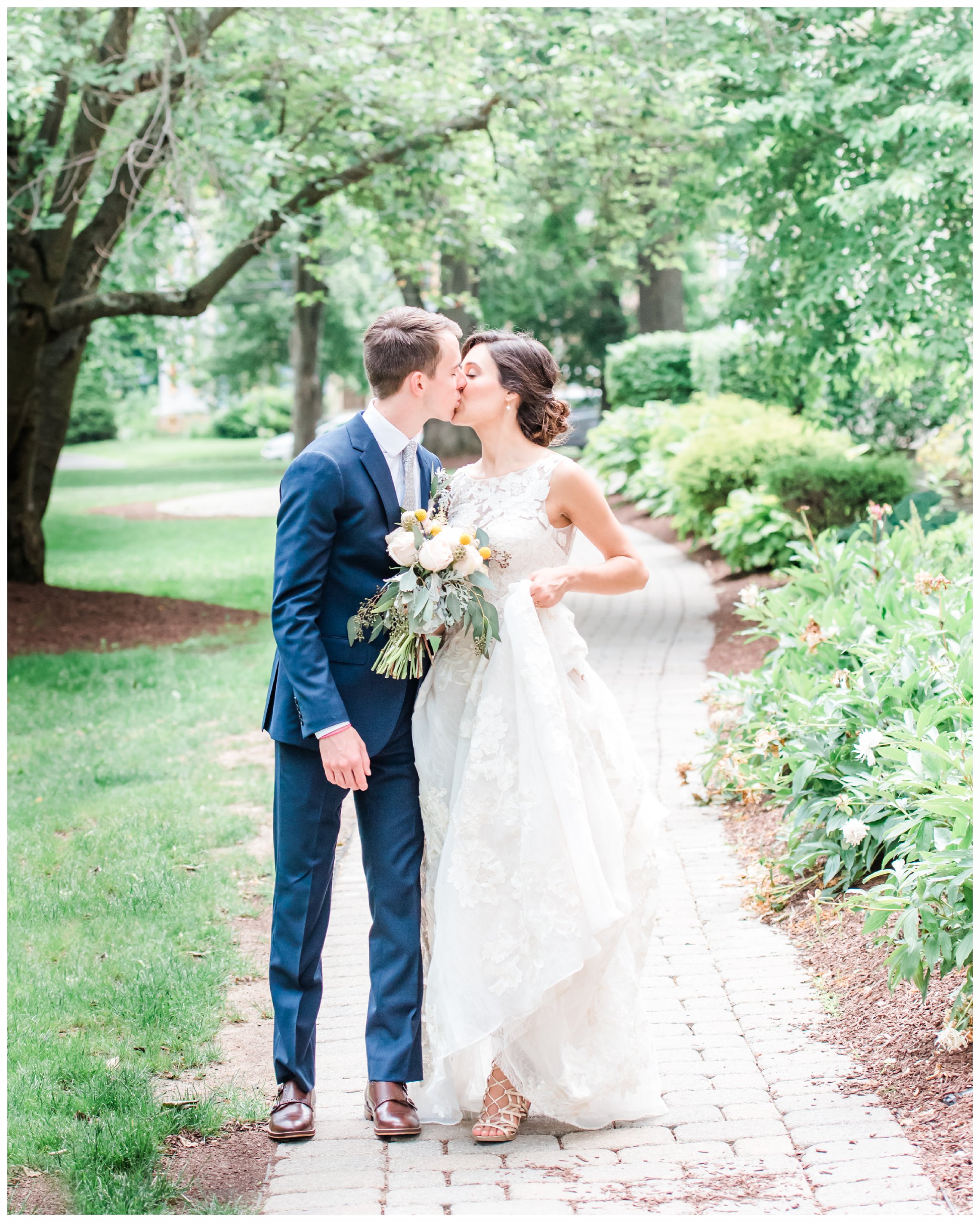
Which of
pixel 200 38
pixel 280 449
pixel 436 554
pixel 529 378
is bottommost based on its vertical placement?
pixel 280 449

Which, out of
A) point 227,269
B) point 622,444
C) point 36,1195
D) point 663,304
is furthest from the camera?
point 663,304

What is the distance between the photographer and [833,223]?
10297mm

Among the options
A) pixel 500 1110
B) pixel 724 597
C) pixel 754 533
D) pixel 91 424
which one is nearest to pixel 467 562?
pixel 500 1110

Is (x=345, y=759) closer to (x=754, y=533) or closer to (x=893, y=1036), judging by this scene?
(x=893, y=1036)

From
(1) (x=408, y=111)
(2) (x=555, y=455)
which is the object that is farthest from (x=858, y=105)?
(2) (x=555, y=455)

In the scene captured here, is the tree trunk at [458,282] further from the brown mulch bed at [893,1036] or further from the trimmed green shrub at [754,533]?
the brown mulch bed at [893,1036]

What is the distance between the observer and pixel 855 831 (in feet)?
14.1

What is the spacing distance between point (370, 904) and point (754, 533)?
973 cm

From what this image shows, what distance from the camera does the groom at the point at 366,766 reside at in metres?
3.41

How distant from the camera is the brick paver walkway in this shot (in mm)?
3051

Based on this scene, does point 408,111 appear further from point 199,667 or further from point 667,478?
point 667,478

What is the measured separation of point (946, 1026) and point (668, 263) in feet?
37.0

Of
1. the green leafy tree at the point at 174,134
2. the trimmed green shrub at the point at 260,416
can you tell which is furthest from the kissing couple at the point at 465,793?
the trimmed green shrub at the point at 260,416

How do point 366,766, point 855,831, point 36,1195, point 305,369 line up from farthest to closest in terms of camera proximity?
point 305,369, point 855,831, point 366,766, point 36,1195
